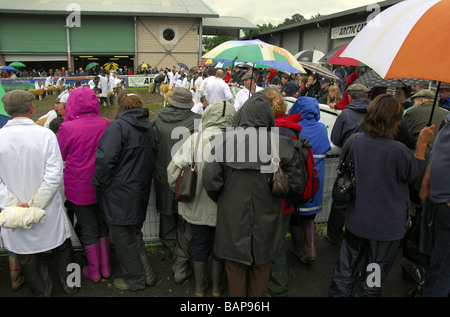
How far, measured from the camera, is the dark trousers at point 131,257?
3.14 metres

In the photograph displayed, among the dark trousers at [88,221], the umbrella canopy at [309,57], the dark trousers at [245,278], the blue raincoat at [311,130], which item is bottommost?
the dark trousers at [245,278]

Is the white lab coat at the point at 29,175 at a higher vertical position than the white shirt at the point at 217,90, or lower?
lower

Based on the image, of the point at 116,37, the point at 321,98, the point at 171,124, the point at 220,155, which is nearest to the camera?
the point at 220,155

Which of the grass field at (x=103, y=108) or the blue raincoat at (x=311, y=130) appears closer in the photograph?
the blue raincoat at (x=311, y=130)

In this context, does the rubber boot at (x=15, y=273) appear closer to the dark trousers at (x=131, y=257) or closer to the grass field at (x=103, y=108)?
the dark trousers at (x=131, y=257)

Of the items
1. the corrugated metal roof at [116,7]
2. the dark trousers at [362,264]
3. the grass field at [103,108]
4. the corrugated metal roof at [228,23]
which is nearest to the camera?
the dark trousers at [362,264]

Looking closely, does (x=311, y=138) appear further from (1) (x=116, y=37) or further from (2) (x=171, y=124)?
(1) (x=116, y=37)

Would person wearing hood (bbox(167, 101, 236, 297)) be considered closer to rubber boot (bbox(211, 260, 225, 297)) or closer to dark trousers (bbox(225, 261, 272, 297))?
rubber boot (bbox(211, 260, 225, 297))

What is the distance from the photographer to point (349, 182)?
8.86 ft

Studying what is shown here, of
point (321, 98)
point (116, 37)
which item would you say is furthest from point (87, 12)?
point (321, 98)

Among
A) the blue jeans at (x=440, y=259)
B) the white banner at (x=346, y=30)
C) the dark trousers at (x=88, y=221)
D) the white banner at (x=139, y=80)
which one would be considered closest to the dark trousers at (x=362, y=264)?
the blue jeans at (x=440, y=259)

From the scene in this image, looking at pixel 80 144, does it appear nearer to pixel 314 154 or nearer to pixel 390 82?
pixel 314 154

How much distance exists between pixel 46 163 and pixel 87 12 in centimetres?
3197

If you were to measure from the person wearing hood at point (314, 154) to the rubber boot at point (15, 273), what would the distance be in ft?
9.06
